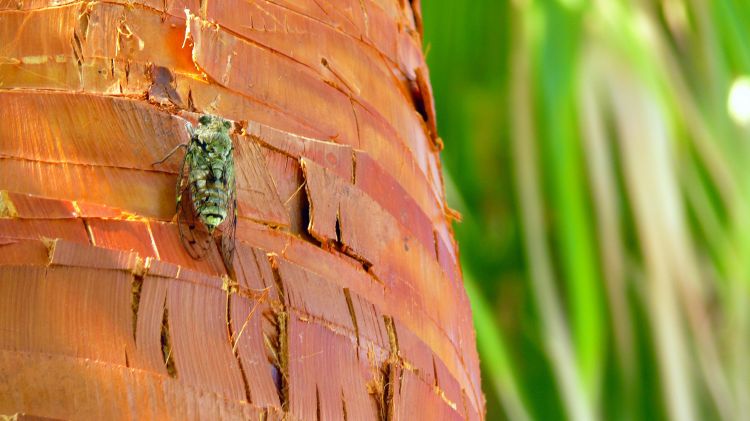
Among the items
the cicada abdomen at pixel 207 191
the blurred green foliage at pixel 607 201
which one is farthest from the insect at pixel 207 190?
the blurred green foliage at pixel 607 201

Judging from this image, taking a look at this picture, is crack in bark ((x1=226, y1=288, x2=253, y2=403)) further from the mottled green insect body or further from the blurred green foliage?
the blurred green foliage

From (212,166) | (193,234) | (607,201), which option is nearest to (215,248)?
(193,234)

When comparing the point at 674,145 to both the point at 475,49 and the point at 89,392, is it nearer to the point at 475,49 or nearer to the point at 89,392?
the point at 475,49

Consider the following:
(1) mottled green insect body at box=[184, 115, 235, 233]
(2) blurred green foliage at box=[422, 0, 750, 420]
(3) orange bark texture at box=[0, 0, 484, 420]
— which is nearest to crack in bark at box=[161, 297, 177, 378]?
(3) orange bark texture at box=[0, 0, 484, 420]

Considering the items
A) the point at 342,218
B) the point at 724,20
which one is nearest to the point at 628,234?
the point at 724,20

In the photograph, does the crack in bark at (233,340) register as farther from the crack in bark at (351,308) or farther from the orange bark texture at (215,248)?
the crack in bark at (351,308)
